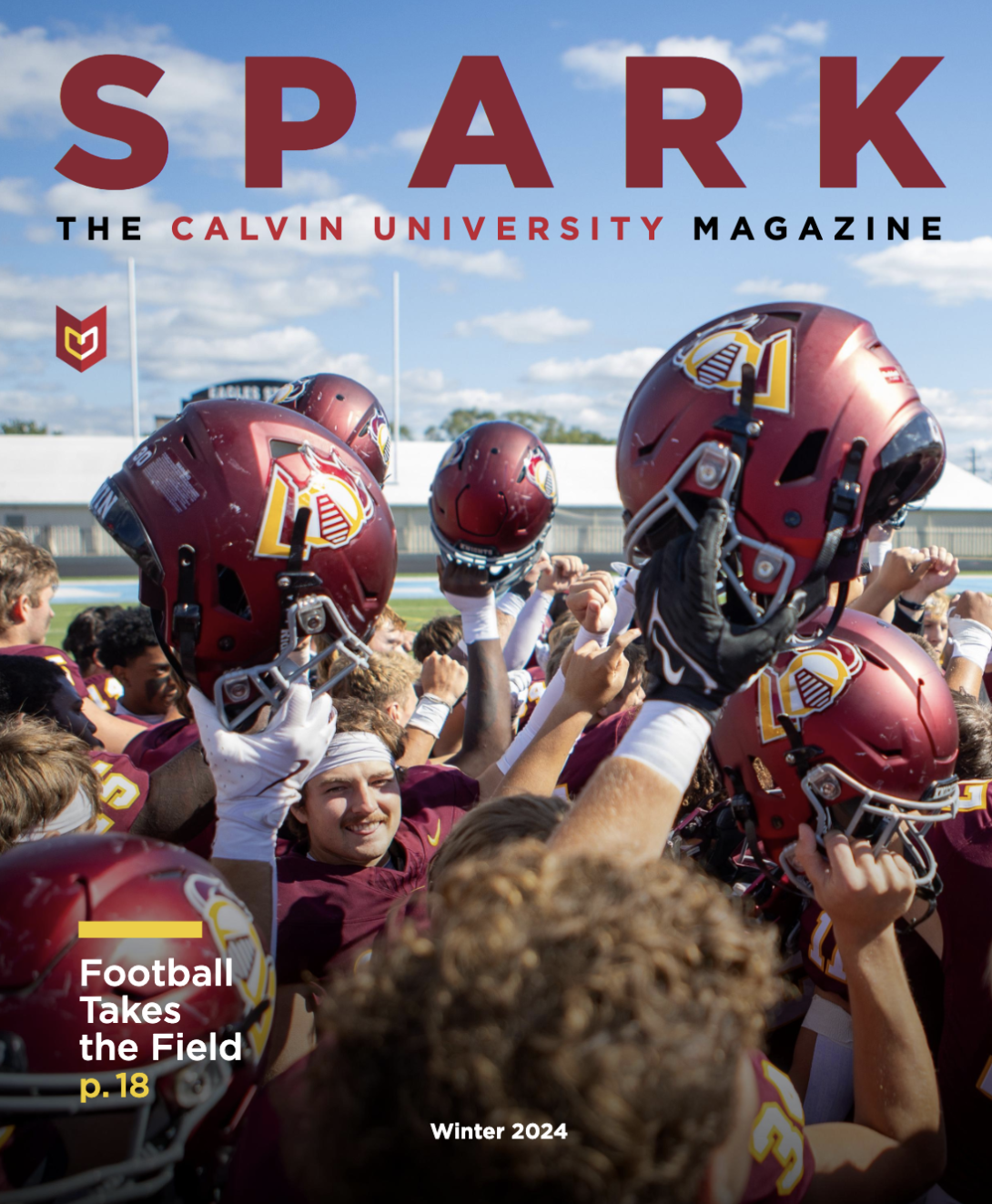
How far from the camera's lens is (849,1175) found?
6.25 ft

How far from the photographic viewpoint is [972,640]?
16.2 feet

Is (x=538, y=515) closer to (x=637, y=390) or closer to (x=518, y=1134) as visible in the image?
(x=637, y=390)

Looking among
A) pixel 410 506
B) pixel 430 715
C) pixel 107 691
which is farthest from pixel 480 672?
pixel 410 506

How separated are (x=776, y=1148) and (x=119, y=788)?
8.32 ft

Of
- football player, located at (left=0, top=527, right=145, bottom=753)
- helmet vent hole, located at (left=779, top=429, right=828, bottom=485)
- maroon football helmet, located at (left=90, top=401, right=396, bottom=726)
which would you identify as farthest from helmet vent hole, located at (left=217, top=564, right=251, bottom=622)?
football player, located at (left=0, top=527, right=145, bottom=753)

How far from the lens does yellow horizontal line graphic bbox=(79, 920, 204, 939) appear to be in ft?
5.44

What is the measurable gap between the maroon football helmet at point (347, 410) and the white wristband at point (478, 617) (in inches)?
24.5

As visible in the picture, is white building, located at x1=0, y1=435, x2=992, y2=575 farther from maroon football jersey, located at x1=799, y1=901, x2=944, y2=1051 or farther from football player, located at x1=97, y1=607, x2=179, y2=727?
maroon football jersey, located at x1=799, y1=901, x2=944, y2=1051

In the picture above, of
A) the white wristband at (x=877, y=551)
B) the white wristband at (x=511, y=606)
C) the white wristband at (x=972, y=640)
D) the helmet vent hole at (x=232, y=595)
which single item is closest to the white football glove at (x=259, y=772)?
the helmet vent hole at (x=232, y=595)

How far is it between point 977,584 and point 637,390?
3327 cm

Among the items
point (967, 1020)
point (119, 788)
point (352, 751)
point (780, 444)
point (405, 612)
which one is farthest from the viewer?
point (405, 612)

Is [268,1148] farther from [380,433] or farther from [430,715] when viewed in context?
[380,433]

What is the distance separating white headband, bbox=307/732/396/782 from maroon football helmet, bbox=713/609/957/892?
46.7 inches

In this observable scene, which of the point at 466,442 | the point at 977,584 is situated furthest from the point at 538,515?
the point at 977,584
